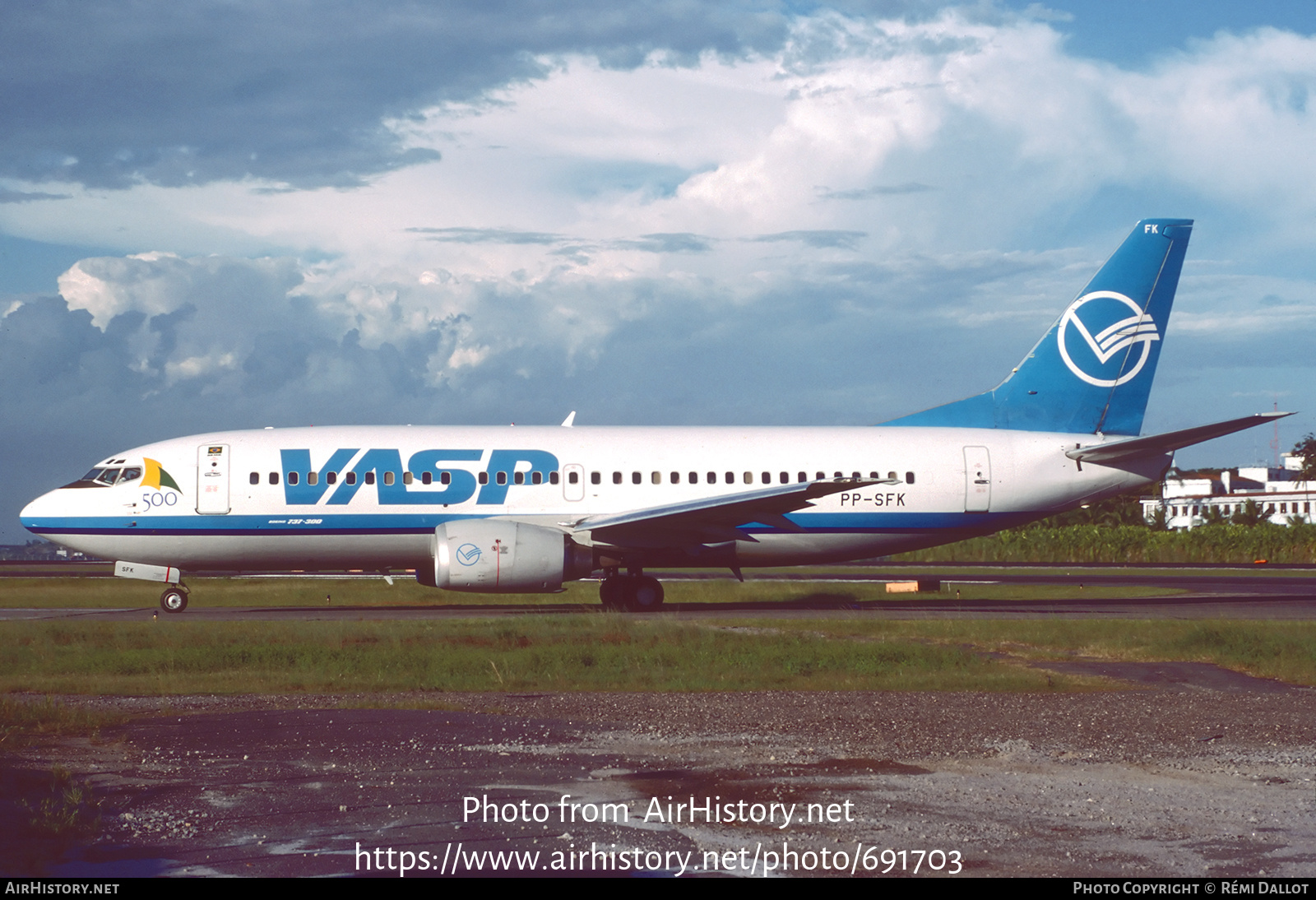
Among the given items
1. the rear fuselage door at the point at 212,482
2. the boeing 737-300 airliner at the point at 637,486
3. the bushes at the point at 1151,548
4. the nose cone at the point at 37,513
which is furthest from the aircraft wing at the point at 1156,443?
the bushes at the point at 1151,548

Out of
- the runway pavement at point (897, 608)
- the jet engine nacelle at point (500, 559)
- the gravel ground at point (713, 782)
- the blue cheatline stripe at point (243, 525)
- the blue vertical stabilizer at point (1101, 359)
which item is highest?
the blue vertical stabilizer at point (1101, 359)

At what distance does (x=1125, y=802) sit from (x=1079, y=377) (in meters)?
21.5

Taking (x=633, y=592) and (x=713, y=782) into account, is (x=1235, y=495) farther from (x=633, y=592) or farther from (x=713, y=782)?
(x=713, y=782)

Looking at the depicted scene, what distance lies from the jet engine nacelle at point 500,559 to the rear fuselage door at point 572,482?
5.53 ft

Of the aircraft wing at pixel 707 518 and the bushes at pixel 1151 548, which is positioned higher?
the aircraft wing at pixel 707 518

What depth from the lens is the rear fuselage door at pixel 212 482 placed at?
24.3 meters

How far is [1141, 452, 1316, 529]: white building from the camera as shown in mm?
113562

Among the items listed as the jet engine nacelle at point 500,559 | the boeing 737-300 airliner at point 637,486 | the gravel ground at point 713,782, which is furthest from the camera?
the boeing 737-300 airliner at point 637,486

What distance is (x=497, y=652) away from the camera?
16.7 meters

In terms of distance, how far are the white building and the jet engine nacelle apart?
8327cm

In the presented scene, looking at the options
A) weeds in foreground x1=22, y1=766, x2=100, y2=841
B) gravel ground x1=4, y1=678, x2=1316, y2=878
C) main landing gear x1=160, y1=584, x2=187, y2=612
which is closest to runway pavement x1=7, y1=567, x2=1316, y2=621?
main landing gear x1=160, y1=584, x2=187, y2=612

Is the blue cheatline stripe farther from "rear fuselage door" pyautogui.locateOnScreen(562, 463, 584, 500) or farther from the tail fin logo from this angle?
the tail fin logo

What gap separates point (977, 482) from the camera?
26.5 meters

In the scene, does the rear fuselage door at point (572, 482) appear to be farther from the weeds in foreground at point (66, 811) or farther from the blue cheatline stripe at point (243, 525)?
the weeds in foreground at point (66, 811)
